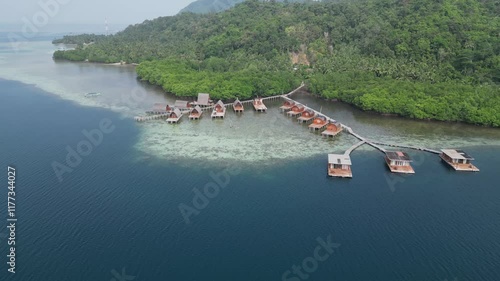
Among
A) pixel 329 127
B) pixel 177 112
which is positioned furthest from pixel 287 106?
pixel 177 112

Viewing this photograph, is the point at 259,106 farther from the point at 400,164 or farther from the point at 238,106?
the point at 400,164

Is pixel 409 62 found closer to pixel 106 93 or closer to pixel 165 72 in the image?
pixel 165 72

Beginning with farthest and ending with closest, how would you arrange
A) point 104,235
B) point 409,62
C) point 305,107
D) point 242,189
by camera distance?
point 409,62, point 305,107, point 242,189, point 104,235

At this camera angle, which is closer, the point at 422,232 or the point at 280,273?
Answer: the point at 280,273

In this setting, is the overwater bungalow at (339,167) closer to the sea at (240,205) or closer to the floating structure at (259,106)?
the sea at (240,205)

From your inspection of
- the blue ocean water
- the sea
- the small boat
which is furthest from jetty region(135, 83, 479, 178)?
the small boat

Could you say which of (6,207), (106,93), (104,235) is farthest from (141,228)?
(106,93)

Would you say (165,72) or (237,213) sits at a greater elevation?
(165,72)
